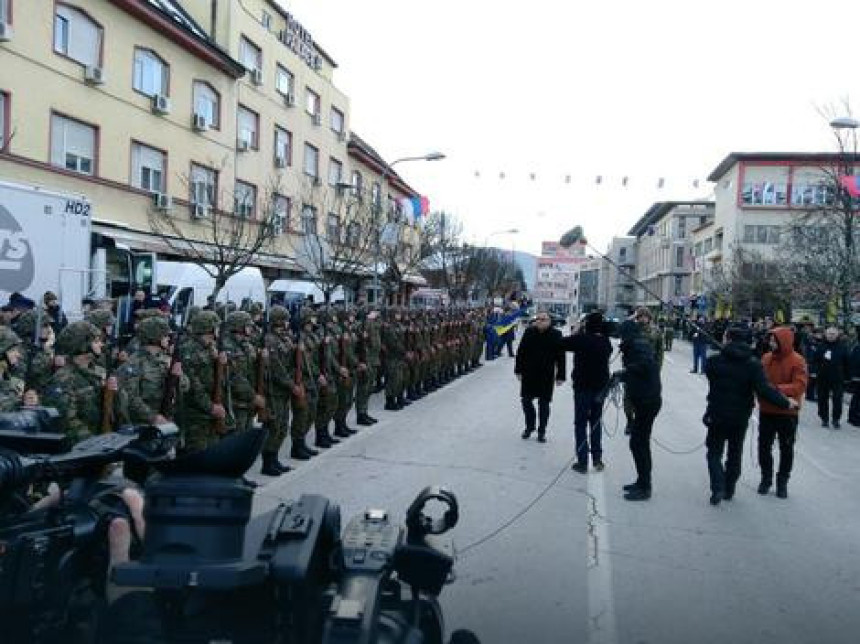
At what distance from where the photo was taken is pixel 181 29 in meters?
24.7

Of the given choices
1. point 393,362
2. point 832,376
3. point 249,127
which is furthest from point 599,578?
point 249,127

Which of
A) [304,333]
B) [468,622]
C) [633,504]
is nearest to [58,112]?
[304,333]

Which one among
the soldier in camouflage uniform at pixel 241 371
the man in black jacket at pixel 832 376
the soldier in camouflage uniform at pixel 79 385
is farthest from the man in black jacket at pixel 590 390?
the man in black jacket at pixel 832 376

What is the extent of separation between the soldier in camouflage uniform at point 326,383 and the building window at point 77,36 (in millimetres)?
14440

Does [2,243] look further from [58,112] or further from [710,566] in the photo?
[710,566]

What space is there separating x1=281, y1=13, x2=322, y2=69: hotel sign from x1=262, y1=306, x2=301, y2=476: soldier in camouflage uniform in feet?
87.0

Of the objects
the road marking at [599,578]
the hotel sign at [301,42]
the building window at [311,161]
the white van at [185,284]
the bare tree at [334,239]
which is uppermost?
the hotel sign at [301,42]

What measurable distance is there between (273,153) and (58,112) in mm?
11798

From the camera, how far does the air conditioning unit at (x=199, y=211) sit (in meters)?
26.1

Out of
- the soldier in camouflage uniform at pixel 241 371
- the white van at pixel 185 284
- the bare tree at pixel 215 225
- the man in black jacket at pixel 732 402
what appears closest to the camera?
the man in black jacket at pixel 732 402

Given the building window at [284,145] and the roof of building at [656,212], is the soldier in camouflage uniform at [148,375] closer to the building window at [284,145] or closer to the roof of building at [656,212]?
the building window at [284,145]

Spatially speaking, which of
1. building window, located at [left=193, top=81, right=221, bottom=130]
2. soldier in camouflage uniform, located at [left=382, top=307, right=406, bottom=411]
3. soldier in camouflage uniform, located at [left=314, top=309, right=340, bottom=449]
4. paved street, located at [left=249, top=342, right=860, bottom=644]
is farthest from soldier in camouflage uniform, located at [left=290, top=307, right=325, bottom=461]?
building window, located at [left=193, top=81, right=221, bottom=130]

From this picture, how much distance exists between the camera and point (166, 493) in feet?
8.30

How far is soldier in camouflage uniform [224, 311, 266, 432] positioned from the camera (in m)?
7.80
